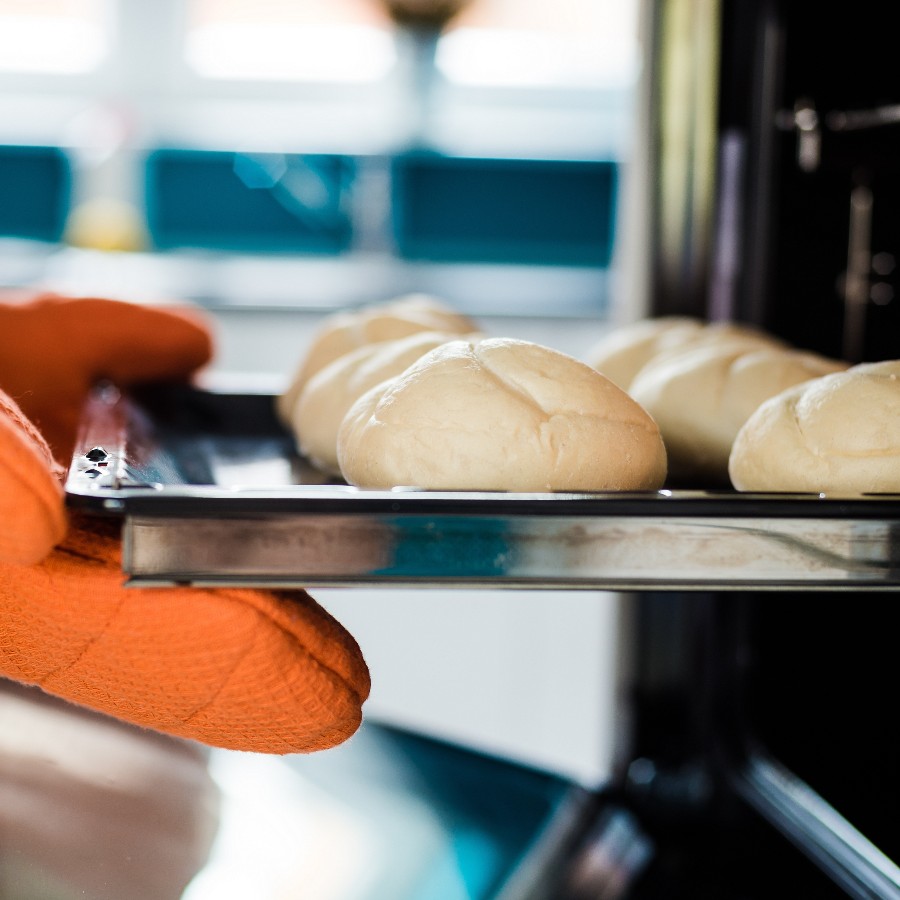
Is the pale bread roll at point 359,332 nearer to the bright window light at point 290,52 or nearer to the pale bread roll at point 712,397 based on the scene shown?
the pale bread roll at point 712,397

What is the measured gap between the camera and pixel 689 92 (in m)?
1.03

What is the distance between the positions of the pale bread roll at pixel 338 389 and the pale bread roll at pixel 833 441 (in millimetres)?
207

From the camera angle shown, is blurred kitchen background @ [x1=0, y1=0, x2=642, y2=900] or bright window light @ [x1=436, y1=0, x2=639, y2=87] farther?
bright window light @ [x1=436, y1=0, x2=639, y2=87]

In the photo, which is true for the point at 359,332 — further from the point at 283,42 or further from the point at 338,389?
the point at 283,42

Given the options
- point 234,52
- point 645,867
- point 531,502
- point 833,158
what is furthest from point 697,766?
point 234,52

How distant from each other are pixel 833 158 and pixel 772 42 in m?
0.17

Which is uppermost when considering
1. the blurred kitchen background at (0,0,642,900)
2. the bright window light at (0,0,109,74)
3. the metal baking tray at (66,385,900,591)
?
the bright window light at (0,0,109,74)

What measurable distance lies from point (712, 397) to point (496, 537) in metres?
0.28

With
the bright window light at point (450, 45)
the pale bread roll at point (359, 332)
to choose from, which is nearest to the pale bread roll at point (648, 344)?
the pale bread roll at point (359, 332)

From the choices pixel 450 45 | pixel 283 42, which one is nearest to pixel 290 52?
pixel 283 42

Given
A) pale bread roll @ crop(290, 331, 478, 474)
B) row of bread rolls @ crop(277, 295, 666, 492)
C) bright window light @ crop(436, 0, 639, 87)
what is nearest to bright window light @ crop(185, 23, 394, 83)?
bright window light @ crop(436, 0, 639, 87)

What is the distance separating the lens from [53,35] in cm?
287

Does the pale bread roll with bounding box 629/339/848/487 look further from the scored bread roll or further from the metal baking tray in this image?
the metal baking tray

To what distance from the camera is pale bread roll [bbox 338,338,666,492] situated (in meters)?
0.46
